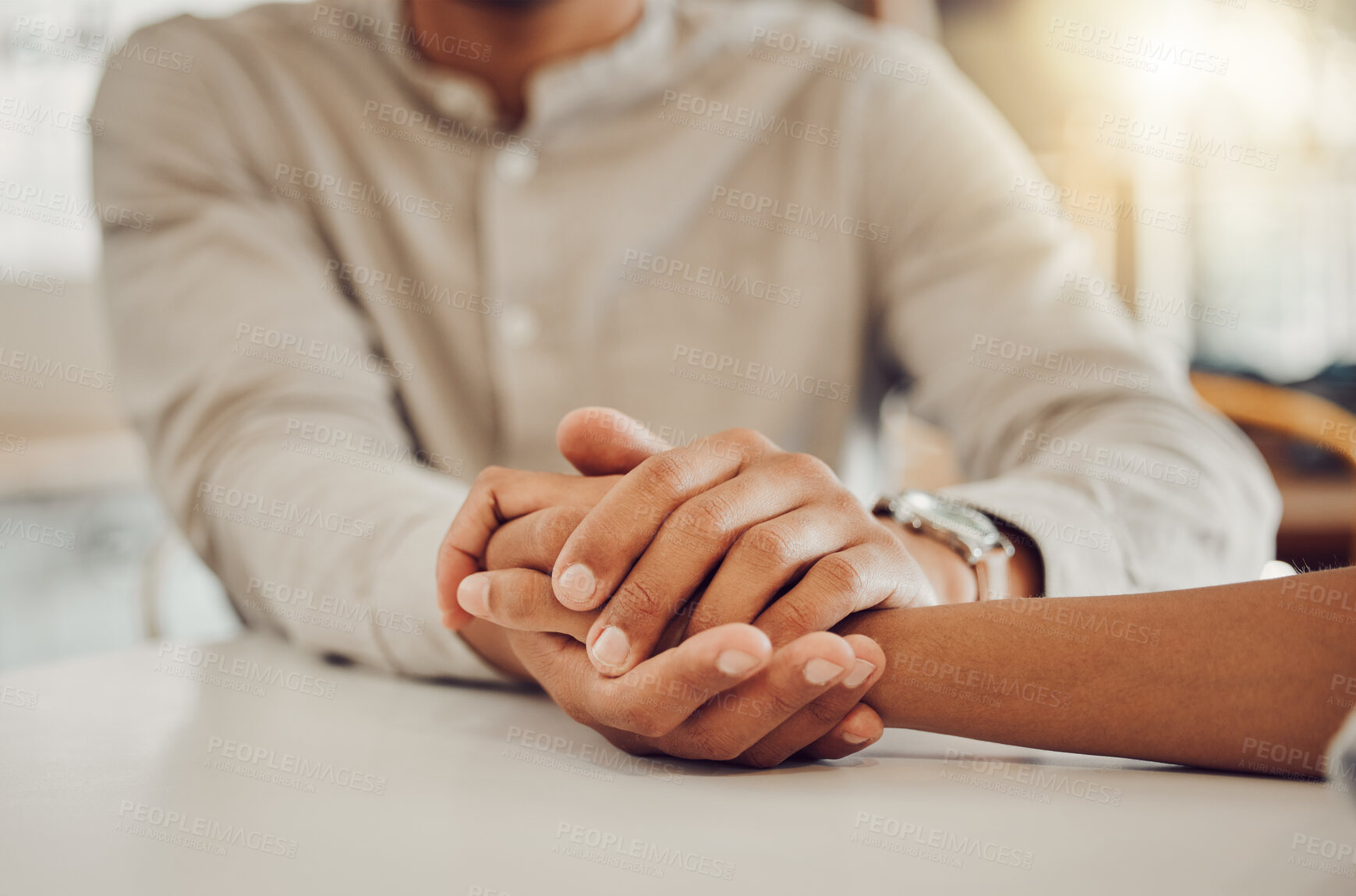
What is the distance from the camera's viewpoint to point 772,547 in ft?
1.41

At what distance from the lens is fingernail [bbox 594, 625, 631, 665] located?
0.43m

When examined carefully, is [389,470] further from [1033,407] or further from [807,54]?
[807,54]

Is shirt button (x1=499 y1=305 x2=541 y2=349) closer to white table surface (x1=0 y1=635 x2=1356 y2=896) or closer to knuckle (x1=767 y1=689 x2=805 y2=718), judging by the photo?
white table surface (x1=0 y1=635 x2=1356 y2=896)

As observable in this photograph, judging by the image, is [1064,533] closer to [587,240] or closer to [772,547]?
[772,547]

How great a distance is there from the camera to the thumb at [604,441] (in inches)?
19.9

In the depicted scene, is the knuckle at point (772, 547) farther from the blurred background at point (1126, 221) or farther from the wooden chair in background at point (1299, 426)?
the blurred background at point (1126, 221)

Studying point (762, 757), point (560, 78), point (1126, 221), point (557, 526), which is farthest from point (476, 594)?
point (1126, 221)

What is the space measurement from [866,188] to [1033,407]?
1.04 feet

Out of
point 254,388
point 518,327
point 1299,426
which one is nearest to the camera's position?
point 254,388

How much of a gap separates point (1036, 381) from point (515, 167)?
Answer: 0.53 m

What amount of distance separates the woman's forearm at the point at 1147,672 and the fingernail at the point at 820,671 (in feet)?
0.21

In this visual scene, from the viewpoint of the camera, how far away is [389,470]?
69cm

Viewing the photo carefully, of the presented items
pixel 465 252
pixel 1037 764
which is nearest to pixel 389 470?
pixel 465 252

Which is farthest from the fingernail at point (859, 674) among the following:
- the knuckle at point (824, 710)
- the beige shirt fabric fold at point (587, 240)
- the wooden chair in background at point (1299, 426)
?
the wooden chair in background at point (1299, 426)
